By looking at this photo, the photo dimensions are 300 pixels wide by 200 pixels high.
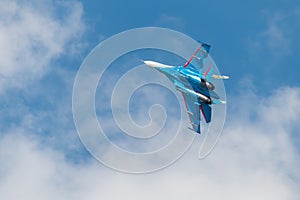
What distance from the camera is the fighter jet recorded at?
136500 millimetres

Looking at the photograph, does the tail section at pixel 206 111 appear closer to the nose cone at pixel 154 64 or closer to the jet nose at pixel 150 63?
the nose cone at pixel 154 64

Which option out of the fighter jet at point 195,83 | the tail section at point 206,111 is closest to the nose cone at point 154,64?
the fighter jet at point 195,83

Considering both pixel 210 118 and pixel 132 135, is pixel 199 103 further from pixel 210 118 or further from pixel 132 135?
pixel 132 135

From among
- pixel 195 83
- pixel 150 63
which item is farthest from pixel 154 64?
pixel 195 83

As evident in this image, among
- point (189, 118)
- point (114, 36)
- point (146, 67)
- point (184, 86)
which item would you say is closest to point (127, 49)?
point (114, 36)

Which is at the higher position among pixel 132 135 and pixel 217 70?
pixel 217 70

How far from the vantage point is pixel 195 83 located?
458 ft

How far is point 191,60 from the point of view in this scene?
137 metres

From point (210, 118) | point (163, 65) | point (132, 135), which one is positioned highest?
point (163, 65)

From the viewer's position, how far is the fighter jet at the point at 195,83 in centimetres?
13650

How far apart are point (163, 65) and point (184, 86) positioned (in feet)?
27.5

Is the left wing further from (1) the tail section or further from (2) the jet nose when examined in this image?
(2) the jet nose

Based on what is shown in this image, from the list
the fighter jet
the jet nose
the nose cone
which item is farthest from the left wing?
the jet nose

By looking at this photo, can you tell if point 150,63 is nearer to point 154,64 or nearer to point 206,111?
point 154,64
